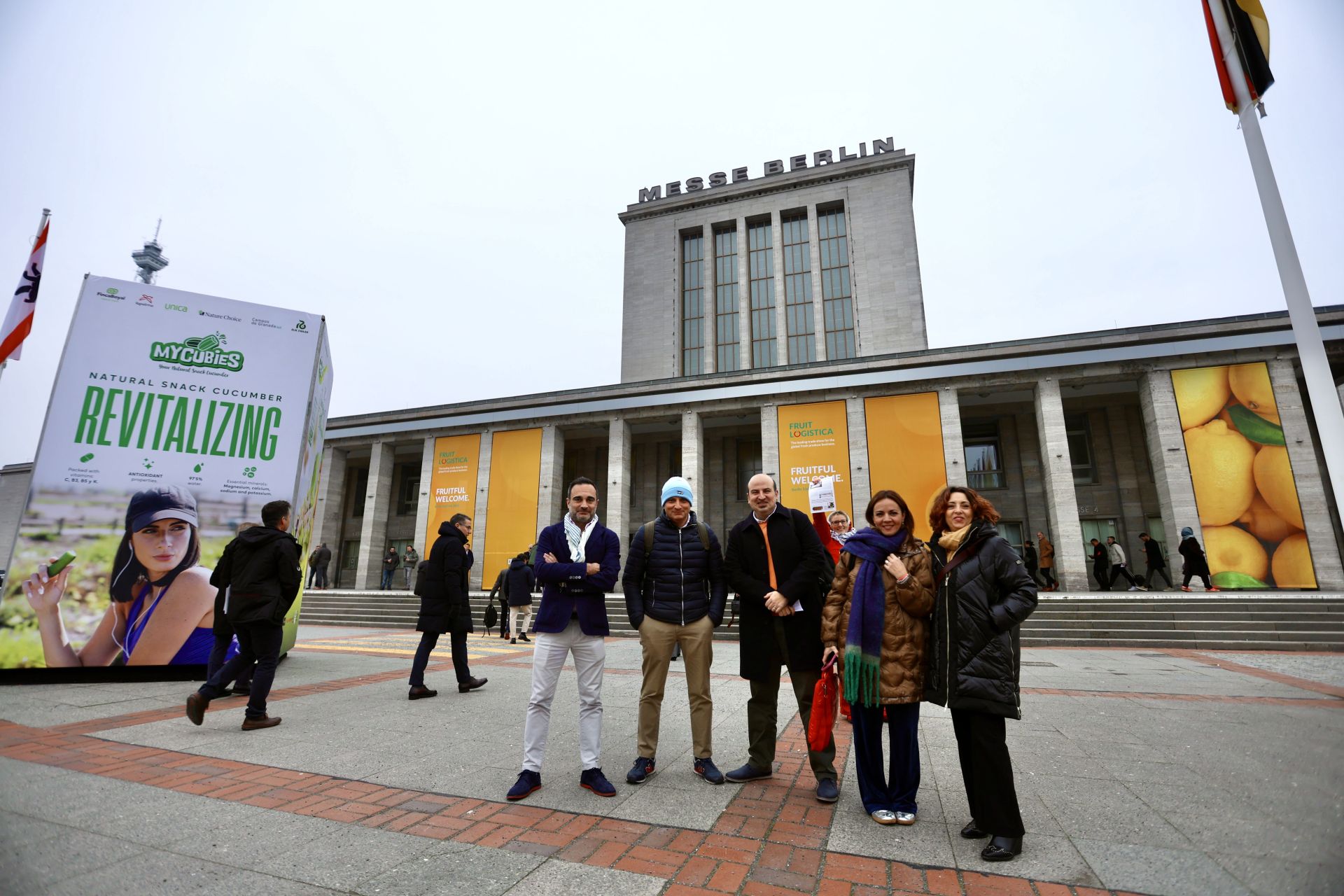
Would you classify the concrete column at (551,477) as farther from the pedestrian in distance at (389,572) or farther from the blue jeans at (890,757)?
the blue jeans at (890,757)

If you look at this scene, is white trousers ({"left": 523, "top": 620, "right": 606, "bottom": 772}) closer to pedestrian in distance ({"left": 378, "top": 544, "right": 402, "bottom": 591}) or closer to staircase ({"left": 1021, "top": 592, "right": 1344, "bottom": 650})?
staircase ({"left": 1021, "top": 592, "right": 1344, "bottom": 650})

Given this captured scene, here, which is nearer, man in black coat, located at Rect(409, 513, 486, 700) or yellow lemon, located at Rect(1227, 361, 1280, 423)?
man in black coat, located at Rect(409, 513, 486, 700)

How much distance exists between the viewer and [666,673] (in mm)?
4043

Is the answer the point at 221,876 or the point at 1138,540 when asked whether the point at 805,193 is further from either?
the point at 221,876

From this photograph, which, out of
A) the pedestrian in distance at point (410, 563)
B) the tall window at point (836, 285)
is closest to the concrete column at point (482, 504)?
the pedestrian in distance at point (410, 563)

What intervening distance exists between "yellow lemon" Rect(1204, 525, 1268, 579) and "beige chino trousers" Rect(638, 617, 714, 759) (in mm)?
21254

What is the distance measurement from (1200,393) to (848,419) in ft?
37.0

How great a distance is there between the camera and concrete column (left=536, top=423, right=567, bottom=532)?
25.6m

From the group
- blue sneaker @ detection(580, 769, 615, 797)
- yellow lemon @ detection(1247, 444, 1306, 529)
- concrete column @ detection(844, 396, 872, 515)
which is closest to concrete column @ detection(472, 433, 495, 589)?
concrete column @ detection(844, 396, 872, 515)

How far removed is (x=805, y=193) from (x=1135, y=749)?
38.9 metres

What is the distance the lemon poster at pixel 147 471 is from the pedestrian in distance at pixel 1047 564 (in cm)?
2205

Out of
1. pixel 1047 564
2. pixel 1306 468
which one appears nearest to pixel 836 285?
pixel 1047 564

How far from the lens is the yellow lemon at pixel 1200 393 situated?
1933cm

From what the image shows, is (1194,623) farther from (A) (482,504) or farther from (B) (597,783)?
(A) (482,504)
